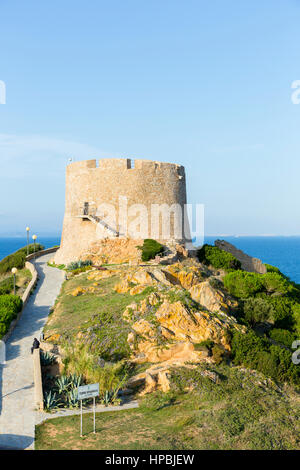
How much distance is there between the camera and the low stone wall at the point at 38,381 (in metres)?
12.2

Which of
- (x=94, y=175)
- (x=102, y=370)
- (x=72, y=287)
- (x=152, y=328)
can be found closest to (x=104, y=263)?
(x=72, y=287)

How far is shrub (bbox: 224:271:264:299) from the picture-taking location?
25625 mm

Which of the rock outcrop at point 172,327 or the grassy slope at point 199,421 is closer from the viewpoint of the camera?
the grassy slope at point 199,421

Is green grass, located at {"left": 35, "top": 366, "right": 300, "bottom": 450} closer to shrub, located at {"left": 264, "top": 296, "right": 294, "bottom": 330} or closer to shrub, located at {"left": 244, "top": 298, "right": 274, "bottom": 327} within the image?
shrub, located at {"left": 244, "top": 298, "right": 274, "bottom": 327}

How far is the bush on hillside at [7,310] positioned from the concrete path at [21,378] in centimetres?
62

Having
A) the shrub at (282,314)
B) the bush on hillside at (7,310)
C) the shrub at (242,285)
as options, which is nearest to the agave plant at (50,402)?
the bush on hillside at (7,310)

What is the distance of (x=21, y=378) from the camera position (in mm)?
14273

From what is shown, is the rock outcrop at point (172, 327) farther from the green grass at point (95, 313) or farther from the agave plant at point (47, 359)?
the agave plant at point (47, 359)

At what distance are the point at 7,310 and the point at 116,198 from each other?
16.0m

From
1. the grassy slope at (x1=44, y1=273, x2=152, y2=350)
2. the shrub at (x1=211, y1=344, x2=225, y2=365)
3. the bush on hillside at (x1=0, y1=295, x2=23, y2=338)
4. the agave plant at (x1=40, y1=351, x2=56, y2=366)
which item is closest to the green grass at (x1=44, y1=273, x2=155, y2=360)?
the grassy slope at (x1=44, y1=273, x2=152, y2=350)

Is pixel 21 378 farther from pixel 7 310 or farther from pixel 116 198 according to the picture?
pixel 116 198

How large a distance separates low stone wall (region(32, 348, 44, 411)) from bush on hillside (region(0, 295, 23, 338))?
10.9 ft

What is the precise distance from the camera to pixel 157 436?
1029 cm

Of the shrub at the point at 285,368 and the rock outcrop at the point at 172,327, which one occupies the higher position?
the rock outcrop at the point at 172,327
